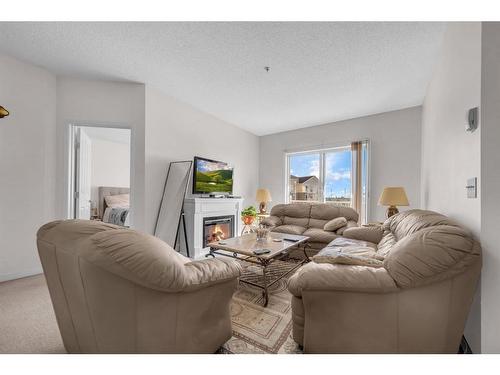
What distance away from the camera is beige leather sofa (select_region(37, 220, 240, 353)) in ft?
3.22

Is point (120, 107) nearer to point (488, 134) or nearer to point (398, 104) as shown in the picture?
point (488, 134)

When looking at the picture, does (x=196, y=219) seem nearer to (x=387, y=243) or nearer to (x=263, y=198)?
(x=263, y=198)

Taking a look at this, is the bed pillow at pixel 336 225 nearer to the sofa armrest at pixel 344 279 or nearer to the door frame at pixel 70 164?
the sofa armrest at pixel 344 279

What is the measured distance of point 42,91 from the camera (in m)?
2.83

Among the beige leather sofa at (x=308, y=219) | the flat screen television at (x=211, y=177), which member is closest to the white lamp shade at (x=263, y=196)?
the beige leather sofa at (x=308, y=219)

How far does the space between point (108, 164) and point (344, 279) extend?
6.35 m

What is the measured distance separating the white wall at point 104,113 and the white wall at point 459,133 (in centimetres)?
348

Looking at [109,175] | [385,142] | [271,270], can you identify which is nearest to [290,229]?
[271,270]

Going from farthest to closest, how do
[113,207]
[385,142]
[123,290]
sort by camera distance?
[113,207]
[385,142]
[123,290]

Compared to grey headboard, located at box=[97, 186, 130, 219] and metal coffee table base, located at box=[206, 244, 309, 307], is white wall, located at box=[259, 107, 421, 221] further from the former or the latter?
grey headboard, located at box=[97, 186, 130, 219]

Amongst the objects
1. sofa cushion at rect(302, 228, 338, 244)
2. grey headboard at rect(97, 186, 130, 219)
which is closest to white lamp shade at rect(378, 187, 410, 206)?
sofa cushion at rect(302, 228, 338, 244)

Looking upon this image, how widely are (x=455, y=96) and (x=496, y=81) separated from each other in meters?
0.68

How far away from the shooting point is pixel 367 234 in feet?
9.40
